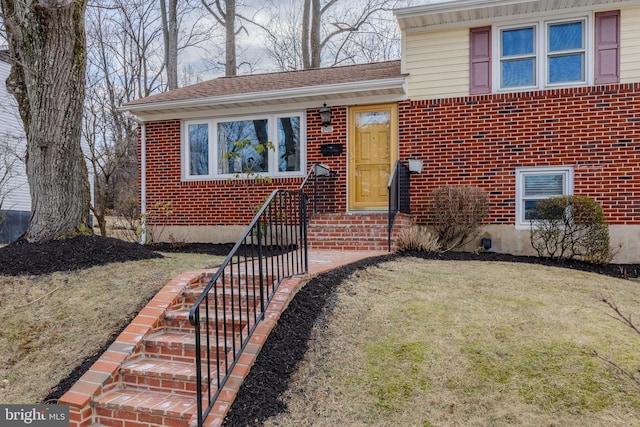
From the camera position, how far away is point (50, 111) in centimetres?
608

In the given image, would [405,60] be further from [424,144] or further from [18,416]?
[18,416]

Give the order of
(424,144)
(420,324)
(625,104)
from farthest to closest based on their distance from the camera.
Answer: (424,144)
(625,104)
(420,324)

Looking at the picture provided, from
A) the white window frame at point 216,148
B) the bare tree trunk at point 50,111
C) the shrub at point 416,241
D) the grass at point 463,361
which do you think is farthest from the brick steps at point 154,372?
the white window frame at point 216,148

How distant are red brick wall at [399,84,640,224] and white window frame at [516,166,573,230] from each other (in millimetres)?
84

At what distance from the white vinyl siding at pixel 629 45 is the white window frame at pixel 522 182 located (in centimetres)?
174

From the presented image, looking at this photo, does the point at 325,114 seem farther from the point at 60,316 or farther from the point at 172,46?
the point at 172,46

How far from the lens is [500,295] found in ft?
15.1

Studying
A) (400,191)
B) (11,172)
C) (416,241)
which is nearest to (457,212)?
(416,241)

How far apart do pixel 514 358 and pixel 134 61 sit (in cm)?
2071

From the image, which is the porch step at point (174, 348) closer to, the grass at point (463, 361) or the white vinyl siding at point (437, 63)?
the grass at point (463, 361)

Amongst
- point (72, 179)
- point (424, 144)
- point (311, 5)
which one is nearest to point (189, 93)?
point (72, 179)

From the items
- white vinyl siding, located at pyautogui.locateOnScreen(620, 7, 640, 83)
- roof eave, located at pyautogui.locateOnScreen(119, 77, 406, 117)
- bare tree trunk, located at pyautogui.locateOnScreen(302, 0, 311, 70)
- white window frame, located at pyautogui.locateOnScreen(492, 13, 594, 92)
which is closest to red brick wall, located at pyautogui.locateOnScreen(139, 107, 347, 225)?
roof eave, located at pyautogui.locateOnScreen(119, 77, 406, 117)

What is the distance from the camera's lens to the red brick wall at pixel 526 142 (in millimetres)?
7488

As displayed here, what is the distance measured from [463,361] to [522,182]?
5534mm
